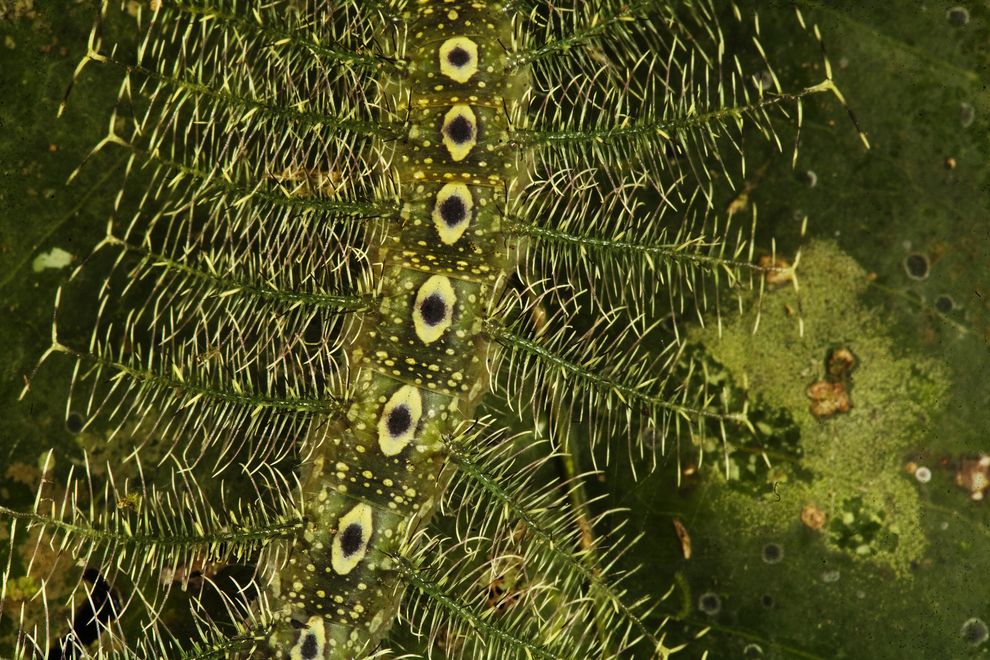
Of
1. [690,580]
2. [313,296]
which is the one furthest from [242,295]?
[690,580]

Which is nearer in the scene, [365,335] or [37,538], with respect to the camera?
A: [365,335]

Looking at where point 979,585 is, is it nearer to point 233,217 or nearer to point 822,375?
point 822,375

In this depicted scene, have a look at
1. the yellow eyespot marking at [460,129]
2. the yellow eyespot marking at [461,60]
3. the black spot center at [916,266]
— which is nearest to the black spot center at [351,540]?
the yellow eyespot marking at [460,129]

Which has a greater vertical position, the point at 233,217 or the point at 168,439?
the point at 233,217

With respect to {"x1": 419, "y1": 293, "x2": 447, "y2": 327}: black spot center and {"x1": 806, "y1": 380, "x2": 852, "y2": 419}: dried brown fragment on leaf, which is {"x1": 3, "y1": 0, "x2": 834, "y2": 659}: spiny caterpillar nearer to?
{"x1": 419, "y1": 293, "x2": 447, "y2": 327}: black spot center

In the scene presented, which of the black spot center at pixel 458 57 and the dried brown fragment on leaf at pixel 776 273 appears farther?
the dried brown fragment on leaf at pixel 776 273

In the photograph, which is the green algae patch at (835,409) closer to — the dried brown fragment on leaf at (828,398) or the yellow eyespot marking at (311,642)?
the dried brown fragment on leaf at (828,398)

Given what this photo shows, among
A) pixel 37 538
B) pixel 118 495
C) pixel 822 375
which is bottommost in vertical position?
pixel 37 538
